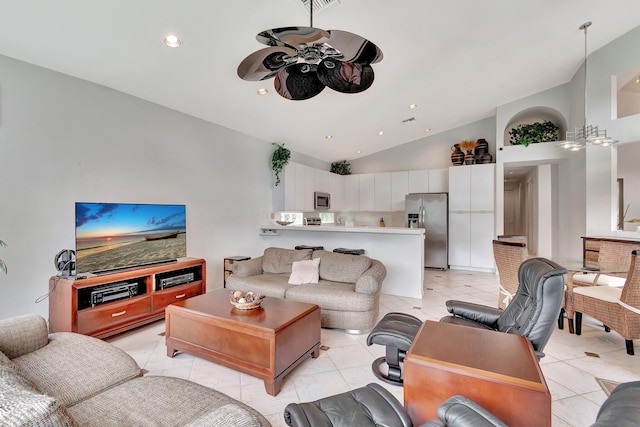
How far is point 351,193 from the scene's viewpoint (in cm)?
791

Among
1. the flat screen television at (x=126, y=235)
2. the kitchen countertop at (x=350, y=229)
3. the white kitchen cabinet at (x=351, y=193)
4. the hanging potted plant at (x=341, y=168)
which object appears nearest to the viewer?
the flat screen television at (x=126, y=235)

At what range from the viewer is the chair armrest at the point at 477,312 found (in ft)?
7.45

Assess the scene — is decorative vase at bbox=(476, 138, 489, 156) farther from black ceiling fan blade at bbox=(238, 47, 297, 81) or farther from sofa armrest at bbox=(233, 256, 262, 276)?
black ceiling fan blade at bbox=(238, 47, 297, 81)

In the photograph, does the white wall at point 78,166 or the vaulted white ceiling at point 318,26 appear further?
the white wall at point 78,166

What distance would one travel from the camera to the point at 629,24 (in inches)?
152

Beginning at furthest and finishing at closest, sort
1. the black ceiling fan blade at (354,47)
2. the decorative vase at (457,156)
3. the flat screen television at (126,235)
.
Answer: the decorative vase at (457,156), the flat screen television at (126,235), the black ceiling fan blade at (354,47)

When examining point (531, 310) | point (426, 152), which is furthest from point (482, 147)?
point (531, 310)

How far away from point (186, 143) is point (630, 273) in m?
5.20

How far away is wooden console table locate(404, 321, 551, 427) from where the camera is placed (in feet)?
3.90

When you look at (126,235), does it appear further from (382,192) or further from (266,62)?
(382,192)

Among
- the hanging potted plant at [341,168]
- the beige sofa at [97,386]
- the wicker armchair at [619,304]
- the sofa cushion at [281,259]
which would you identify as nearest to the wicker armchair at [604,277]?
the wicker armchair at [619,304]

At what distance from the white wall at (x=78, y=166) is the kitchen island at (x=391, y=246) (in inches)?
73.3

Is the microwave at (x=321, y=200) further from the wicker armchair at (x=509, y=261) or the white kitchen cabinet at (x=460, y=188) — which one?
the wicker armchair at (x=509, y=261)

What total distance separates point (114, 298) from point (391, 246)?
11.9 ft
